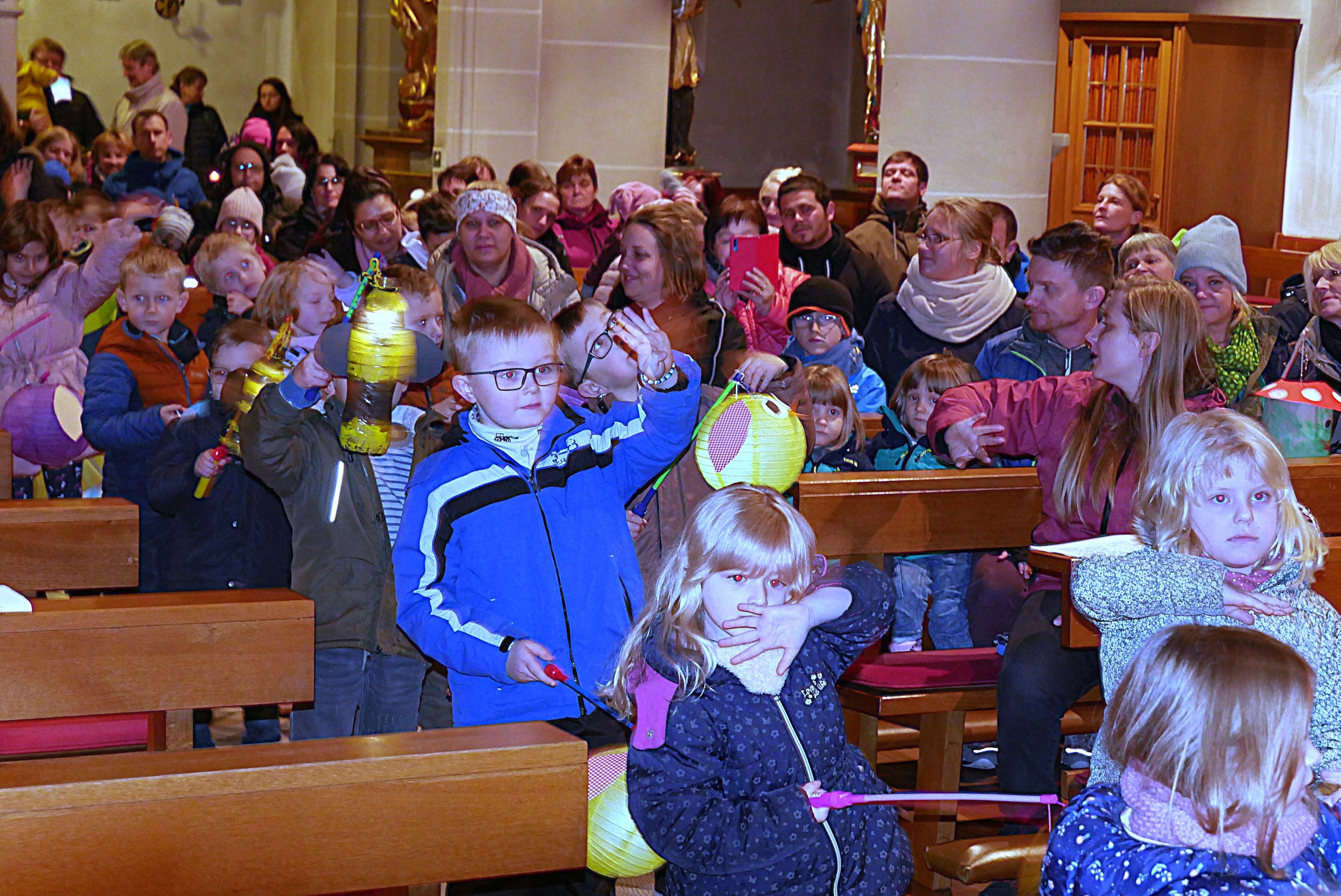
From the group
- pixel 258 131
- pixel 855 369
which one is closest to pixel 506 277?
pixel 855 369

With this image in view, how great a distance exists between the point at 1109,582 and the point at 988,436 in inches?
43.5

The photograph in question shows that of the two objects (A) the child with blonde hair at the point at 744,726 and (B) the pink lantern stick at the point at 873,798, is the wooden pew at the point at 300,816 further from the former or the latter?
(B) the pink lantern stick at the point at 873,798

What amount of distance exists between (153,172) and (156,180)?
79 mm

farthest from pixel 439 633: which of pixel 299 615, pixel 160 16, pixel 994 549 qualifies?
pixel 160 16

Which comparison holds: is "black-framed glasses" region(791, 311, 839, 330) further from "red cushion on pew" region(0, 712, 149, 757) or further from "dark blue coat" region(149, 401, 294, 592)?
"red cushion on pew" region(0, 712, 149, 757)

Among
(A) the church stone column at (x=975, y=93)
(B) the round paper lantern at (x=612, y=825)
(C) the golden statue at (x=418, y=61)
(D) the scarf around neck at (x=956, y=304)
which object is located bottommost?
(B) the round paper lantern at (x=612, y=825)

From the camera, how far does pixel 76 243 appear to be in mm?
6422

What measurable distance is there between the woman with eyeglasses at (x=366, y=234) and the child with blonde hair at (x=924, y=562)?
2363 mm

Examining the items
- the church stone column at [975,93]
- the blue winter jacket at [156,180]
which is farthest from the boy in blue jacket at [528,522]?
the blue winter jacket at [156,180]

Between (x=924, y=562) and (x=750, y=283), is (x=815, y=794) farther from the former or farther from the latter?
(x=750, y=283)

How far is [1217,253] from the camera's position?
15.1 ft

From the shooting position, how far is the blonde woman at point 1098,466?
332 centimetres


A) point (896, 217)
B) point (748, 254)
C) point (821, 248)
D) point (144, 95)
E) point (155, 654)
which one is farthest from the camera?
point (144, 95)

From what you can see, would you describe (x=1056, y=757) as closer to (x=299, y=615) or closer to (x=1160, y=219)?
(x=299, y=615)
